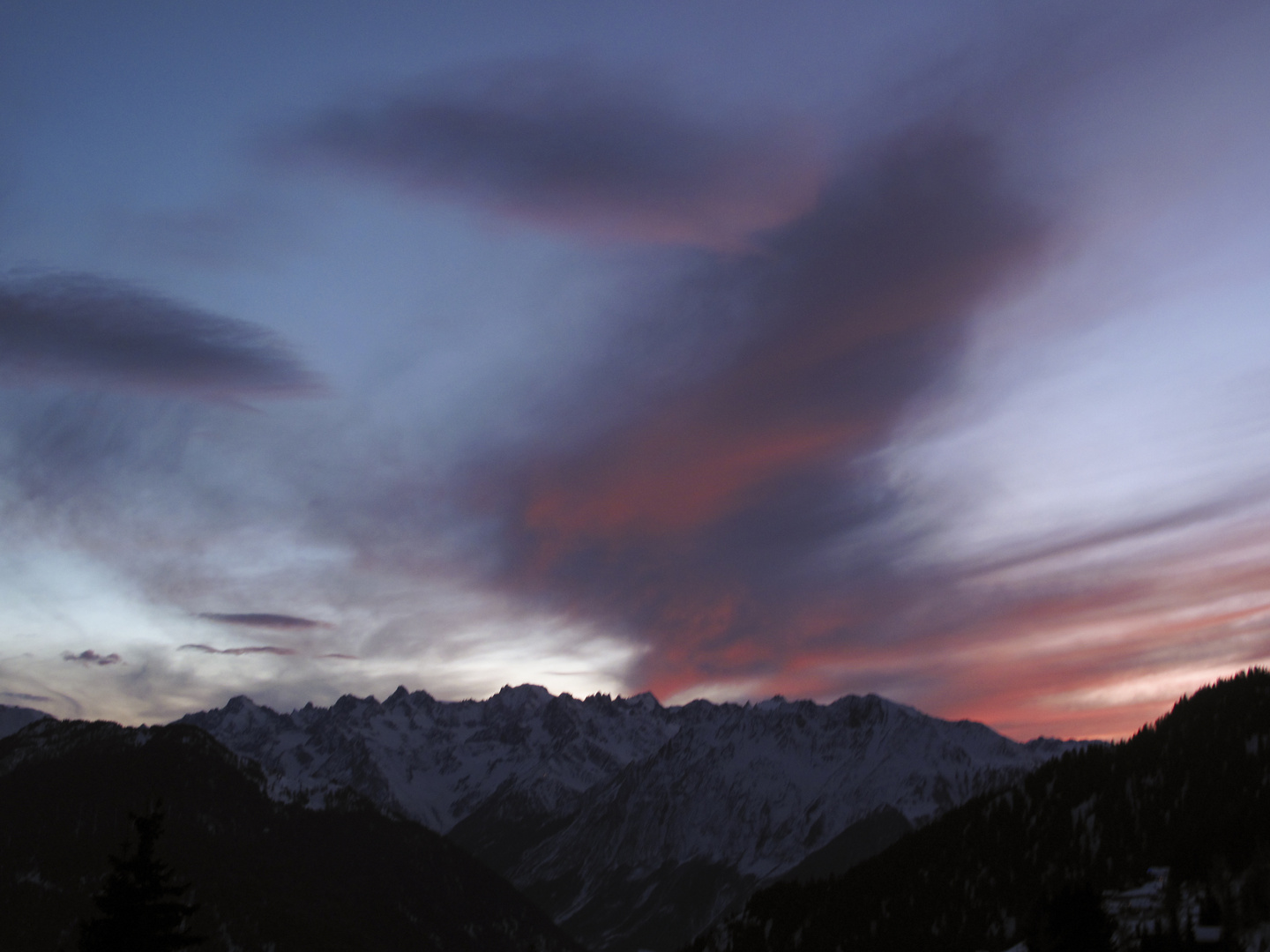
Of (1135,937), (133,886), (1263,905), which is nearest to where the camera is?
(133,886)

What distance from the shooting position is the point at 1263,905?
609ft

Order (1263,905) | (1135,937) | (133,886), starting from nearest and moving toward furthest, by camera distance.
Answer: (133,886) < (1135,937) < (1263,905)

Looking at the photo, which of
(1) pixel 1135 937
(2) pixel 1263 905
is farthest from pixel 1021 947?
(2) pixel 1263 905

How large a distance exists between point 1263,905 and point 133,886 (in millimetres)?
198216

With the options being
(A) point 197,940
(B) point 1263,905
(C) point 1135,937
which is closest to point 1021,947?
(C) point 1135,937

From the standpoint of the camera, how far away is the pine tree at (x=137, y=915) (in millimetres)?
50531

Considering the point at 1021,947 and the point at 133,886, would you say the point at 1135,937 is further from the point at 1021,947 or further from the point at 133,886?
the point at 133,886

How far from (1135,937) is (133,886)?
17082 cm

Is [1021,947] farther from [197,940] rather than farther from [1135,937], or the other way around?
[197,940]

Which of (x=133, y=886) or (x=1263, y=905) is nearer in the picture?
(x=133, y=886)

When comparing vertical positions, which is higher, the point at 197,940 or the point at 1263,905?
the point at 197,940

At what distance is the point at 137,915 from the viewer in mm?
51125

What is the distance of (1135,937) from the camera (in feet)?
567

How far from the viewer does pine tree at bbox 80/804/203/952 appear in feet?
166
